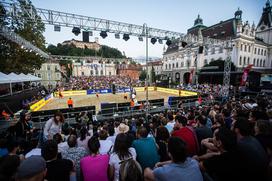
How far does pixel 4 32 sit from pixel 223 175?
756 inches

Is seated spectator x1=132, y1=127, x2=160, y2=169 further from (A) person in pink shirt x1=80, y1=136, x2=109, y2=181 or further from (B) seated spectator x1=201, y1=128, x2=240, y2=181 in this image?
(B) seated spectator x1=201, y1=128, x2=240, y2=181

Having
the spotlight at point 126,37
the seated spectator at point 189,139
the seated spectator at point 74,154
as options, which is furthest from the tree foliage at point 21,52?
the seated spectator at point 189,139

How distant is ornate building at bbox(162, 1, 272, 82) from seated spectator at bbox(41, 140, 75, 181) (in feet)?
121

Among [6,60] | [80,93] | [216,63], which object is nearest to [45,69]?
[80,93]

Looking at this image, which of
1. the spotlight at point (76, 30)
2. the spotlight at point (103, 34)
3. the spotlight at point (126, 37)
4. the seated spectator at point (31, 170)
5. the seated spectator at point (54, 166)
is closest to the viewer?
the seated spectator at point (31, 170)

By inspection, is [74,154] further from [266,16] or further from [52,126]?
[266,16]

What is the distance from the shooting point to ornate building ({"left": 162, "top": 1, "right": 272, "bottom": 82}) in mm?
43750

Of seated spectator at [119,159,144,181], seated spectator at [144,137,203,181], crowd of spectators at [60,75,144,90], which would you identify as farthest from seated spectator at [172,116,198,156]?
crowd of spectators at [60,75,144,90]

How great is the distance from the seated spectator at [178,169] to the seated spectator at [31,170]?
1.42 meters

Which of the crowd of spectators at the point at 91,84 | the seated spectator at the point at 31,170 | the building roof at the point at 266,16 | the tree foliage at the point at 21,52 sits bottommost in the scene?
the crowd of spectators at the point at 91,84

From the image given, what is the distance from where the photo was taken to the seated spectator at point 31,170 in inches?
66.6

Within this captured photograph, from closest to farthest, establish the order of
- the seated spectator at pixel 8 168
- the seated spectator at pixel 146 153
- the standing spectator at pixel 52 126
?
the seated spectator at pixel 8 168 → the seated spectator at pixel 146 153 → the standing spectator at pixel 52 126

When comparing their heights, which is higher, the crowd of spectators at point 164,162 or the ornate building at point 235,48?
the ornate building at point 235,48

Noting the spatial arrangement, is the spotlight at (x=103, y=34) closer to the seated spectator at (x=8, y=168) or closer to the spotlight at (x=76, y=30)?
the spotlight at (x=76, y=30)
